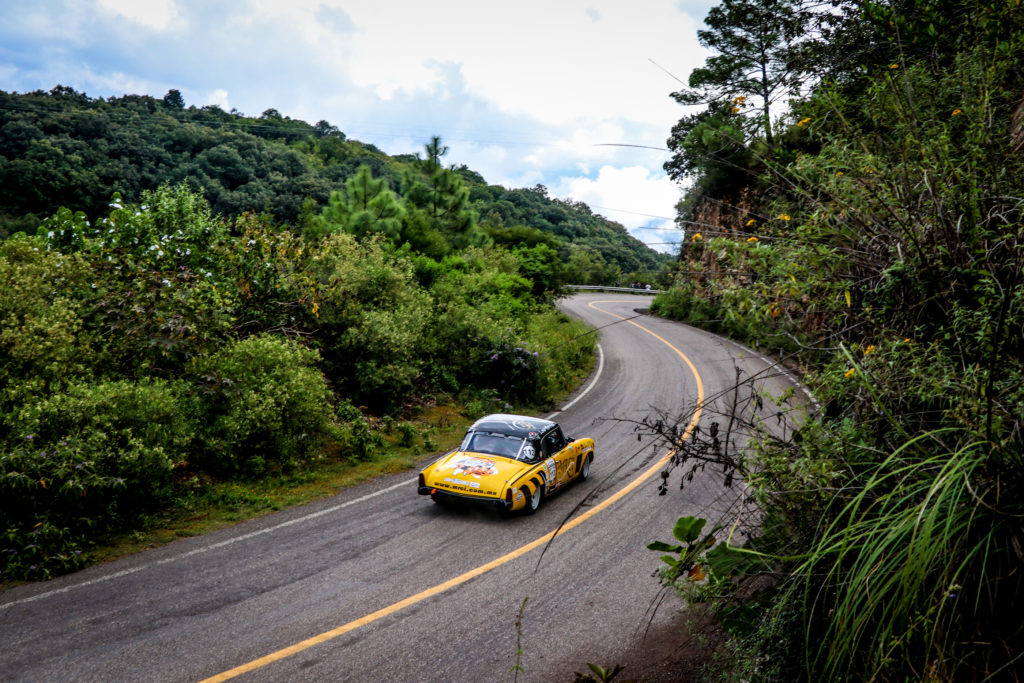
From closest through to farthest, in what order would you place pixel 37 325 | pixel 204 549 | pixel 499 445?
pixel 204 549 < pixel 37 325 < pixel 499 445

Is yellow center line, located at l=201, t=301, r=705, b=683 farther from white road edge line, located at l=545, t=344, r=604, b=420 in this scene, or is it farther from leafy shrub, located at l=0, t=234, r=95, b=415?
white road edge line, located at l=545, t=344, r=604, b=420

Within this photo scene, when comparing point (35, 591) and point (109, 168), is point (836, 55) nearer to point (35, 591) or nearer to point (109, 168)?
point (35, 591)

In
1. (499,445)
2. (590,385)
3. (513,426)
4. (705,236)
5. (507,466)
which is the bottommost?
(590,385)

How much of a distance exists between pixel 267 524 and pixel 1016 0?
11.7 metres

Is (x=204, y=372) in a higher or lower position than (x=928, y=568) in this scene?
higher

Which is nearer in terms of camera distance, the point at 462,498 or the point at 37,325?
the point at 37,325

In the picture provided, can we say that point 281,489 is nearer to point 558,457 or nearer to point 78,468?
point 78,468

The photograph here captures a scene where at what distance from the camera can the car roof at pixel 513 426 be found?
1234cm

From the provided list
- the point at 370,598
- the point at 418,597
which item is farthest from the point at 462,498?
the point at 370,598

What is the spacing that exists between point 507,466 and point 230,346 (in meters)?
6.89

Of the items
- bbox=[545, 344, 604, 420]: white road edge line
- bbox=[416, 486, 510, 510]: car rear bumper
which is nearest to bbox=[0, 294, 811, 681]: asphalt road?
bbox=[416, 486, 510, 510]: car rear bumper

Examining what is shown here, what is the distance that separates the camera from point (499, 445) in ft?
39.4

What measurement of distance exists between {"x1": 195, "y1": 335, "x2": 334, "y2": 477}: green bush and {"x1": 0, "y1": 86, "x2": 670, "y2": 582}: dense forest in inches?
1.7

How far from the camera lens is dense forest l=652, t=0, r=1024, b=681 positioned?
9.19ft
